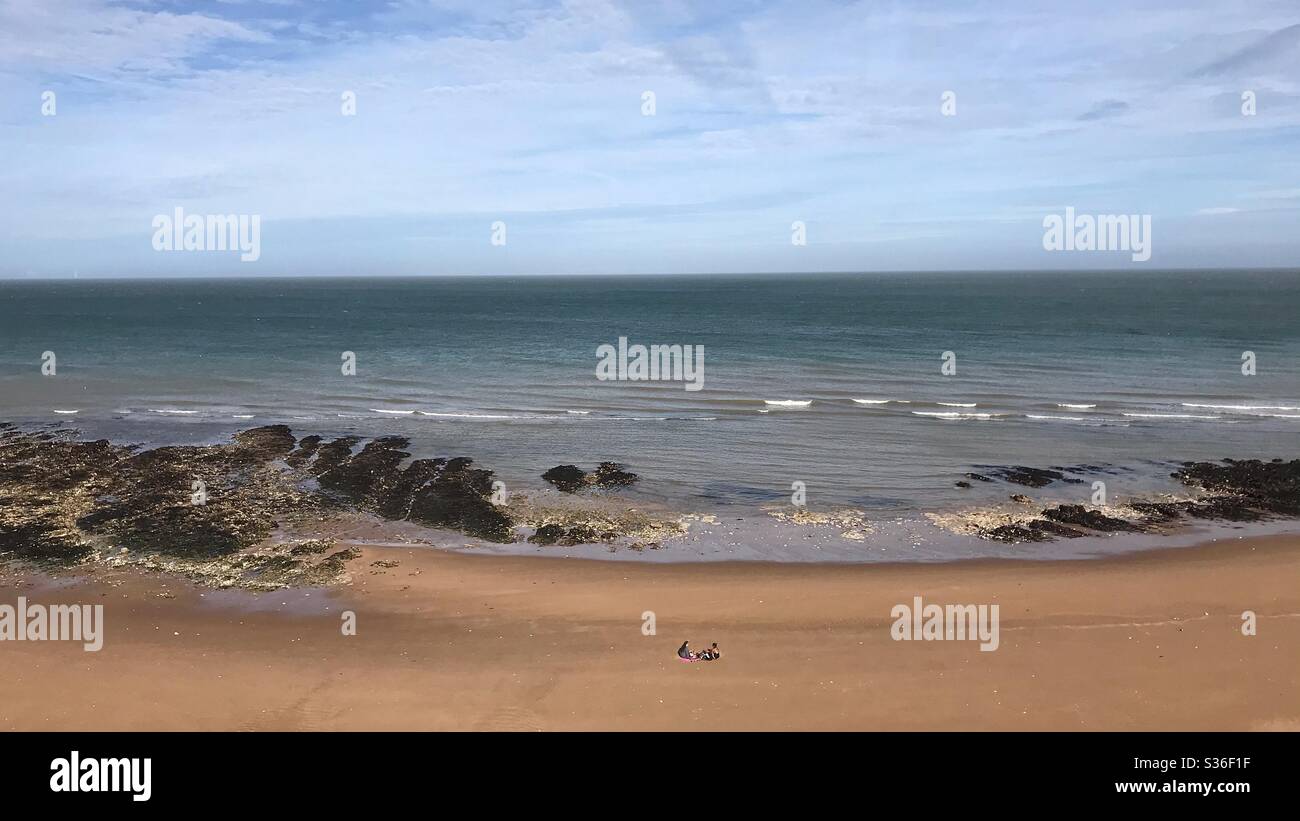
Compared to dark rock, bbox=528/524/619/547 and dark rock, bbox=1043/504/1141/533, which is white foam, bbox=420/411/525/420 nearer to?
dark rock, bbox=528/524/619/547

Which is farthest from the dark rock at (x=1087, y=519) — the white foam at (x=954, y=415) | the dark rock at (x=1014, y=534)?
the white foam at (x=954, y=415)

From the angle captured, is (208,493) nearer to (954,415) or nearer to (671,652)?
(671,652)

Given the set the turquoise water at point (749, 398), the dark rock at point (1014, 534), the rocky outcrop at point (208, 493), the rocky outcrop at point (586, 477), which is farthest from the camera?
the turquoise water at point (749, 398)

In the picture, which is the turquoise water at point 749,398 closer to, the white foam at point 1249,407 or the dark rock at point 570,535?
the white foam at point 1249,407

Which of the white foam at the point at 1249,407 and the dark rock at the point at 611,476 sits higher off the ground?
the white foam at the point at 1249,407

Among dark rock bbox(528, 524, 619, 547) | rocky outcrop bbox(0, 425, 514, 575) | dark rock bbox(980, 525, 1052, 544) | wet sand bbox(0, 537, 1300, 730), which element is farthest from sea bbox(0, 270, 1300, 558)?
wet sand bbox(0, 537, 1300, 730)

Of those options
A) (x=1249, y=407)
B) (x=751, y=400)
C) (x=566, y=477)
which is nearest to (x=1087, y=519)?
(x=566, y=477)

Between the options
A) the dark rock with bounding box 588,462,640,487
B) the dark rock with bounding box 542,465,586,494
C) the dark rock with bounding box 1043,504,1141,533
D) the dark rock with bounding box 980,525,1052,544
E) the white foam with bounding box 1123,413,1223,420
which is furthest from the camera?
the white foam with bounding box 1123,413,1223,420
